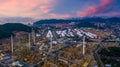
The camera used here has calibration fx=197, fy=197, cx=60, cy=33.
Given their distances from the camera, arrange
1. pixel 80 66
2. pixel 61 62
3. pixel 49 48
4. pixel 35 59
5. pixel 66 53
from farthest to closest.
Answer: pixel 49 48
pixel 66 53
pixel 35 59
pixel 61 62
pixel 80 66

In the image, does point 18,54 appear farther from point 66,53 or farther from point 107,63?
point 107,63

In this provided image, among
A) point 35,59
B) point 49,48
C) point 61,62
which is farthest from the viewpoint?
point 49,48

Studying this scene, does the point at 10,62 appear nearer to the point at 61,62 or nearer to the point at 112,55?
the point at 61,62

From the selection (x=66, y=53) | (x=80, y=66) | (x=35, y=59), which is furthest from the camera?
(x=66, y=53)

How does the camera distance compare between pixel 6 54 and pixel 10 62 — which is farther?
pixel 6 54

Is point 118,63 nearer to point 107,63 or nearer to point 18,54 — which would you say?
point 107,63

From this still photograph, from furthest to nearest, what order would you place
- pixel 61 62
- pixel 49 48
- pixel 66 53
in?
pixel 49 48, pixel 66 53, pixel 61 62

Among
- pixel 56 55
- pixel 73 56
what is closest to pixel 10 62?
pixel 56 55

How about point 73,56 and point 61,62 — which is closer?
point 61,62

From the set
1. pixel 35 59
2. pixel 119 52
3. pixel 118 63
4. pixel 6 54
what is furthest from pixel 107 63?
pixel 6 54
